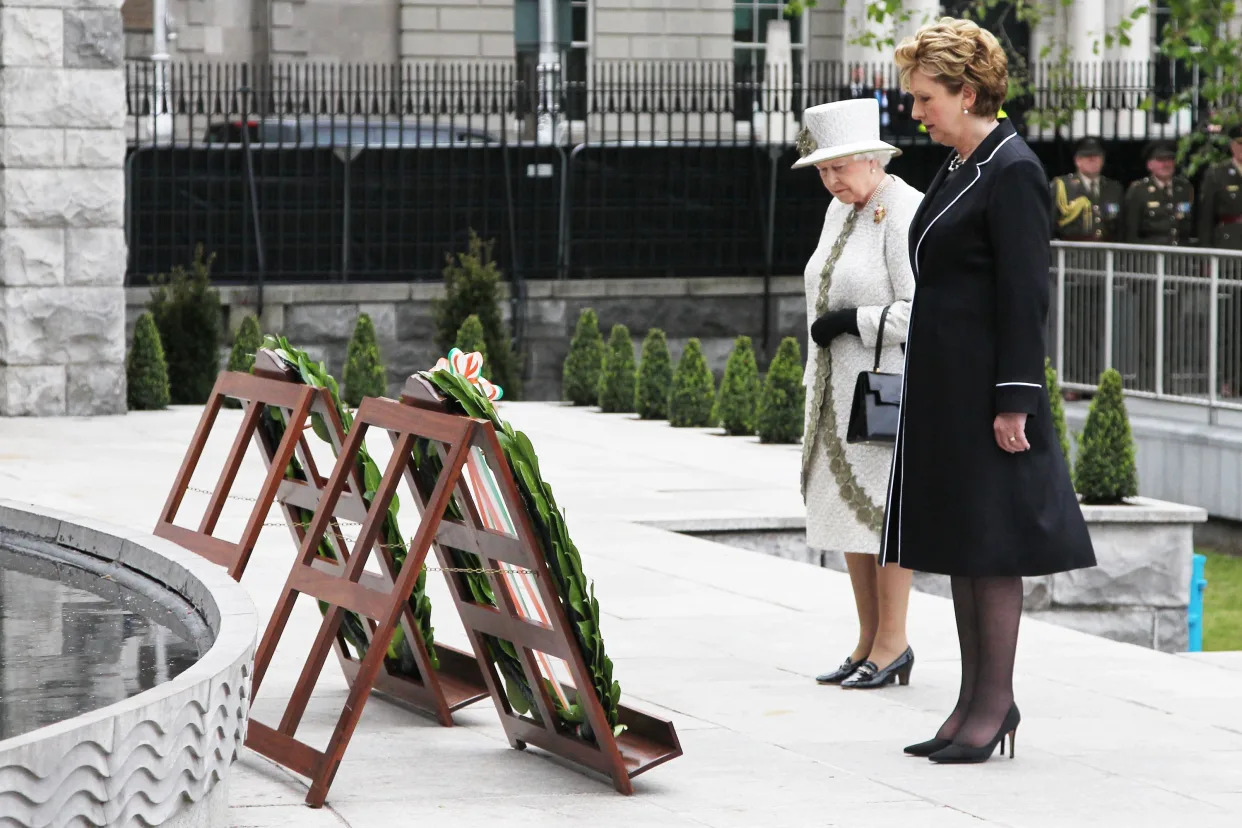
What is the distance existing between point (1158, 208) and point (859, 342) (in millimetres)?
11673

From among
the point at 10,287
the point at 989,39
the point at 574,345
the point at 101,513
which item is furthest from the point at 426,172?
the point at 989,39

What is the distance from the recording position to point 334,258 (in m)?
19.3

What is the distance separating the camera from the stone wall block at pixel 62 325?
14.7m

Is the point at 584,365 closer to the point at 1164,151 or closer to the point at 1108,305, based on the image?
the point at 1108,305

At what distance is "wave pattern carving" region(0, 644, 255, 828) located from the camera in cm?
358

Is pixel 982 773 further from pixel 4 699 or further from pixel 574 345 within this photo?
pixel 574 345

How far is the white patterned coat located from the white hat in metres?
0.21

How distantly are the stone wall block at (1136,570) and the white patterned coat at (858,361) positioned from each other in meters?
4.05

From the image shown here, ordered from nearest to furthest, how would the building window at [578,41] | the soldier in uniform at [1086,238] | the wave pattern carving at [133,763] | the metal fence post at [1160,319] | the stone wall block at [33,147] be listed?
1. the wave pattern carving at [133,763]
2. the metal fence post at [1160,319]
3. the stone wall block at [33,147]
4. the soldier in uniform at [1086,238]
5. the building window at [578,41]

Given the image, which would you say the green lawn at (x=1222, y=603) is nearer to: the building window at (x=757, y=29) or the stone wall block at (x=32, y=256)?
the stone wall block at (x=32, y=256)

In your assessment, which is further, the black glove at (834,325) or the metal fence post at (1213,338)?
the metal fence post at (1213,338)

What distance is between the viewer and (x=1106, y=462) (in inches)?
443

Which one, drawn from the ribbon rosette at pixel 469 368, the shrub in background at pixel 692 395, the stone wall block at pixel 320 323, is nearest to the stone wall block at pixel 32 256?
the stone wall block at pixel 320 323

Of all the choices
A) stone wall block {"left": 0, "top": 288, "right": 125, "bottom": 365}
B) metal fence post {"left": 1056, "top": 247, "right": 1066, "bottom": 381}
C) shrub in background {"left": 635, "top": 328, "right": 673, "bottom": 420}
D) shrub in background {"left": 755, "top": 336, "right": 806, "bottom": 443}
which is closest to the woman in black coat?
shrub in background {"left": 755, "top": 336, "right": 806, "bottom": 443}
